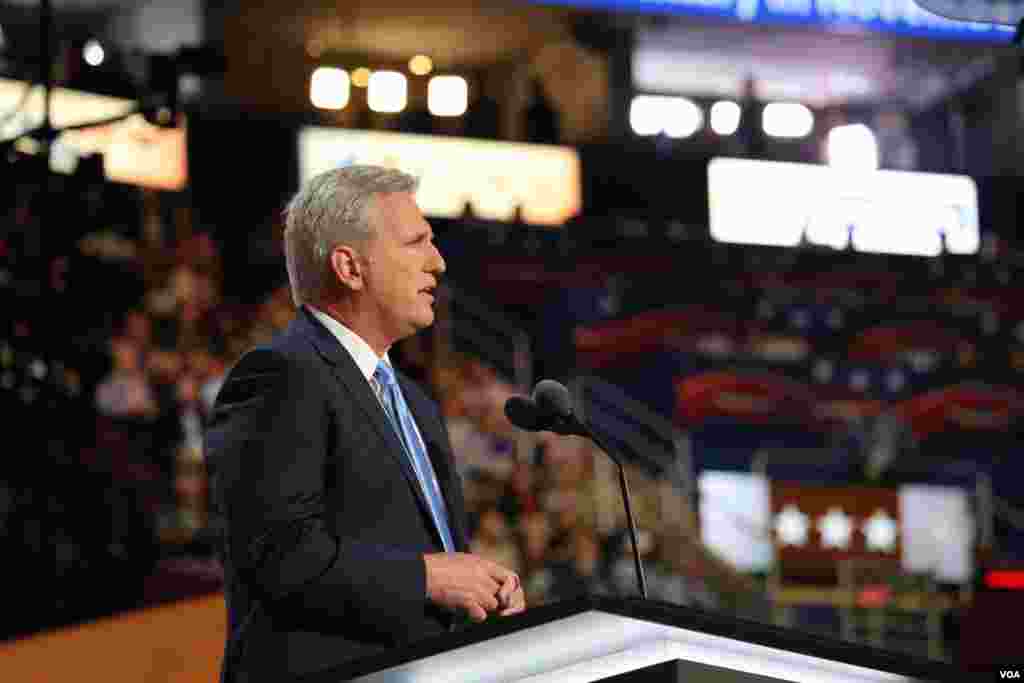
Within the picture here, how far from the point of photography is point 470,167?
10.6 metres

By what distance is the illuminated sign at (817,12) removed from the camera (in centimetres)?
895

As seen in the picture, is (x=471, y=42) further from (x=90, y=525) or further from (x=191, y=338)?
(x=90, y=525)

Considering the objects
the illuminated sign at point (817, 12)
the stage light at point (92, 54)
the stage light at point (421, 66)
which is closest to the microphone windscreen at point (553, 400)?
the stage light at point (92, 54)

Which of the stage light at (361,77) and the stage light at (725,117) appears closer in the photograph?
the stage light at (361,77)

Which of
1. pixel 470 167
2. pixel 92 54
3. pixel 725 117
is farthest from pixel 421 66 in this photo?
pixel 92 54

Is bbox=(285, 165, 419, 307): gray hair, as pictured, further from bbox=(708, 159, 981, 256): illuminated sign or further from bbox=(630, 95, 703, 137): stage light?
bbox=(630, 95, 703, 137): stage light

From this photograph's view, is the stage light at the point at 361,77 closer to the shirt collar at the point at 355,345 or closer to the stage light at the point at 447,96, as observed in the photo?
the stage light at the point at 447,96

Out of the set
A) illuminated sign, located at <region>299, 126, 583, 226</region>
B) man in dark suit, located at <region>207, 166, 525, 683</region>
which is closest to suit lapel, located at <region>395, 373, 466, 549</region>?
man in dark suit, located at <region>207, 166, 525, 683</region>

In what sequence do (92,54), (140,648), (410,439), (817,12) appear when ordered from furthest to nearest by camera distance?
(817,12)
(92,54)
(140,648)
(410,439)

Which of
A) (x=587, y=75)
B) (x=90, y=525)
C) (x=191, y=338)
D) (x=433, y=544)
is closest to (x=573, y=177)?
(x=587, y=75)

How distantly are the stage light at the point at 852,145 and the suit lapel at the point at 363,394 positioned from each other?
38.4ft

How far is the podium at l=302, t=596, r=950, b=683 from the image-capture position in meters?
1.43

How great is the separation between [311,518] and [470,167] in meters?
8.75

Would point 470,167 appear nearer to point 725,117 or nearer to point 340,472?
point 725,117
